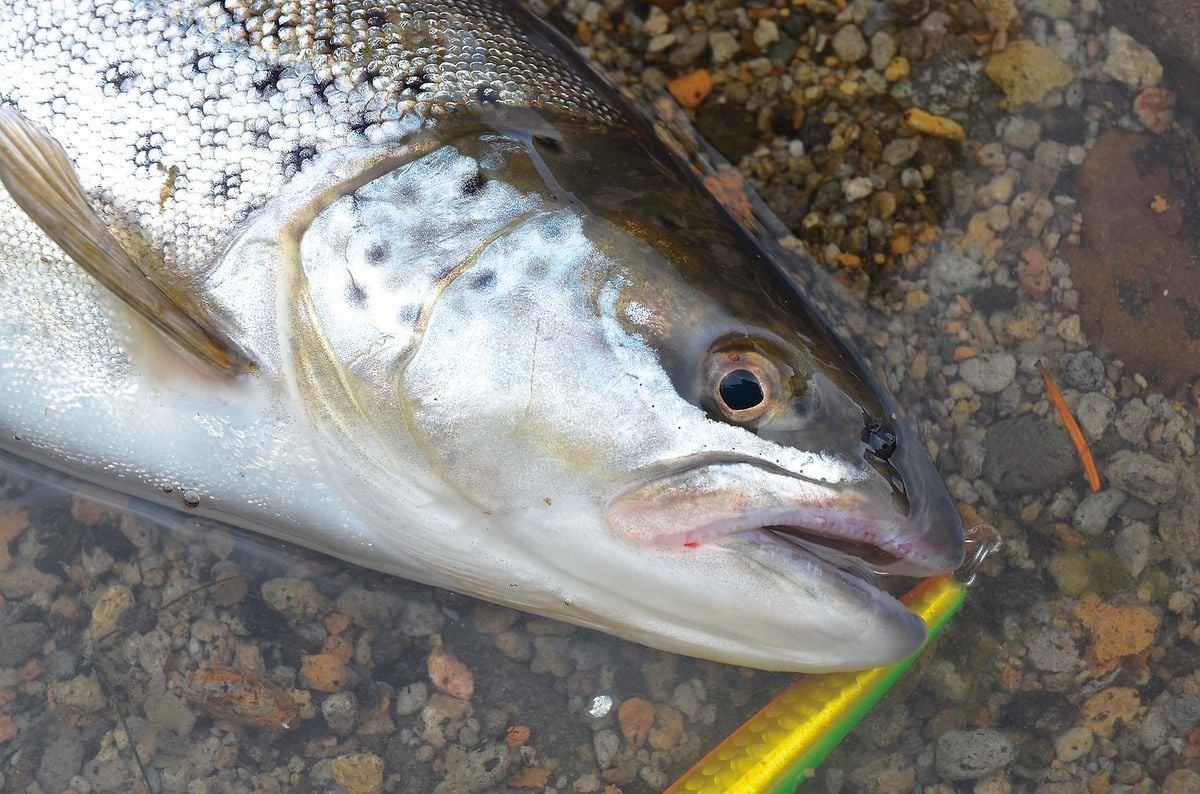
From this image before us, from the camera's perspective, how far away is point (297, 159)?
216 centimetres

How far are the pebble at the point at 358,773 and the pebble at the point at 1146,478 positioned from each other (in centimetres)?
208

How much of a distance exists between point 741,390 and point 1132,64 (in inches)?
75.3

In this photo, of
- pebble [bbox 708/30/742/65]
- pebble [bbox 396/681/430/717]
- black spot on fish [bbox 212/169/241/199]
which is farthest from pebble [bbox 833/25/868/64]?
pebble [bbox 396/681/430/717]

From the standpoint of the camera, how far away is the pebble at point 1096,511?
282 centimetres

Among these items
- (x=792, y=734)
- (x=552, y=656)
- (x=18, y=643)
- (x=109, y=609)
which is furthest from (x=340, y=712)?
(x=792, y=734)

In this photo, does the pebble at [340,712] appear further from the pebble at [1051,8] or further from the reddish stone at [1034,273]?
the pebble at [1051,8]

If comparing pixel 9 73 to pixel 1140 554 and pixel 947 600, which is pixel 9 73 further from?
pixel 1140 554

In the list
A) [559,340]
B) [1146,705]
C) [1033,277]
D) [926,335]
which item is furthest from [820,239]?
[1146,705]

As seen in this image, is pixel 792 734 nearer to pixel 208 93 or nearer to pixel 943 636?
pixel 943 636

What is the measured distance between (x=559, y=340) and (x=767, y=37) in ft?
5.27

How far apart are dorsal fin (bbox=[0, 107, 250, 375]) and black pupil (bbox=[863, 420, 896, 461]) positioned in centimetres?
127

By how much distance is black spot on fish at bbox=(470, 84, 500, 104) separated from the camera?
224cm

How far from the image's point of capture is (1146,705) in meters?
2.74

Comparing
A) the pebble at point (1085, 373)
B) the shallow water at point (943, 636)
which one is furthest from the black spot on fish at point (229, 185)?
the pebble at point (1085, 373)
